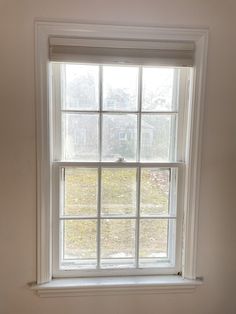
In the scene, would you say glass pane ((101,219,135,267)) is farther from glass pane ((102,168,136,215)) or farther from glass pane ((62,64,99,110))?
glass pane ((62,64,99,110))

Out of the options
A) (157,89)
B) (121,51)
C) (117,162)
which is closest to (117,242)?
(117,162)

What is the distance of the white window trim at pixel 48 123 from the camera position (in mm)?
1757

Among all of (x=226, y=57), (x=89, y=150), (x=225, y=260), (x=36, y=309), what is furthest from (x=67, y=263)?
(x=226, y=57)

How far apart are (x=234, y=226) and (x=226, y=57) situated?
0.99m

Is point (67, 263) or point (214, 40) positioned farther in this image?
point (67, 263)

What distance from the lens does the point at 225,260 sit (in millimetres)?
2010

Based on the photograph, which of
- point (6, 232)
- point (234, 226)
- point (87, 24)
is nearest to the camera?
point (87, 24)

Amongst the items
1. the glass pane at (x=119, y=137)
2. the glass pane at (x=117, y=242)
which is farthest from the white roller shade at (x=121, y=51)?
the glass pane at (x=117, y=242)

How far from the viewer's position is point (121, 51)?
1.80 metres

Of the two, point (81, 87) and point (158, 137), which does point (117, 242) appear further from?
point (81, 87)

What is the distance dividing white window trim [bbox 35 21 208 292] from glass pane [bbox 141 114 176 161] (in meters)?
0.13

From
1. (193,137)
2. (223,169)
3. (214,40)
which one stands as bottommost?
(223,169)

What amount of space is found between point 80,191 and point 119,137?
39cm

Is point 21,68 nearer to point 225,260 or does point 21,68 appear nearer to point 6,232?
point 6,232
